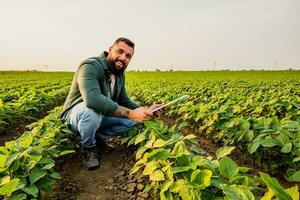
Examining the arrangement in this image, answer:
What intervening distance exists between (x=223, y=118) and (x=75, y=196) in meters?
2.02

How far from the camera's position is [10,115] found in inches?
244

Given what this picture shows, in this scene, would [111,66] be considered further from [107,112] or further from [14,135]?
[14,135]

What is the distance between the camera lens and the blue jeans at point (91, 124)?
3849 mm

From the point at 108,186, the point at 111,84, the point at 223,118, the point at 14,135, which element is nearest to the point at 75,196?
the point at 108,186

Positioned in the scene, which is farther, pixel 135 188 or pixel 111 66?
pixel 111 66

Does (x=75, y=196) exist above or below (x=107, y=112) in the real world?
below

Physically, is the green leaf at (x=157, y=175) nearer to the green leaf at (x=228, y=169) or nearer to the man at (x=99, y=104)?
the green leaf at (x=228, y=169)

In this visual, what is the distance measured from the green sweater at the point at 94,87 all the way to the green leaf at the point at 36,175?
1.28m

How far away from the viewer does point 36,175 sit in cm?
248

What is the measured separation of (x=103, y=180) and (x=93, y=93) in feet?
3.11

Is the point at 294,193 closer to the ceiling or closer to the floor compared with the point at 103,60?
closer to the floor

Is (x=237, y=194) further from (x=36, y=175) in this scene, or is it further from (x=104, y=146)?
(x=104, y=146)

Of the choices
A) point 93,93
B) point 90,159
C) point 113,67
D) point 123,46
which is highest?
point 123,46

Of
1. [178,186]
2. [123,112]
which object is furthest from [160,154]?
[123,112]
